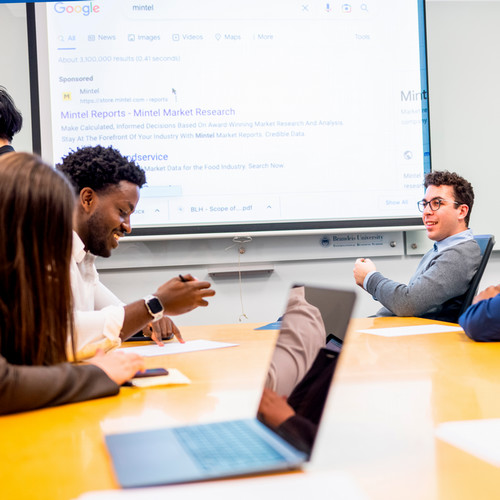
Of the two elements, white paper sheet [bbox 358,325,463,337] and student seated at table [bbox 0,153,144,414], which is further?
white paper sheet [bbox 358,325,463,337]

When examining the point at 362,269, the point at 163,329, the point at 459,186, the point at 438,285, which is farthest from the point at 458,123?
the point at 163,329

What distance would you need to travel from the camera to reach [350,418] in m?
0.89

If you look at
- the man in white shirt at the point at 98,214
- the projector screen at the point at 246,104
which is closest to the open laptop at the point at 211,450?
the man in white shirt at the point at 98,214

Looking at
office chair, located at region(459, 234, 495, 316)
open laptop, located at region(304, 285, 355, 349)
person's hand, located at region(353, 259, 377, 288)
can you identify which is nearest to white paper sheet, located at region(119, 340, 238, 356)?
open laptop, located at region(304, 285, 355, 349)

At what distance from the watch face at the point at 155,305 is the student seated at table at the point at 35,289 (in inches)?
21.0

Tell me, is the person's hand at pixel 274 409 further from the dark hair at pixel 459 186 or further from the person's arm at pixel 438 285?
the dark hair at pixel 459 186

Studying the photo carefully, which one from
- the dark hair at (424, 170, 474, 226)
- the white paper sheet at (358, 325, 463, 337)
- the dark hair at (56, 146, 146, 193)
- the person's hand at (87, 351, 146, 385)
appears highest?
the dark hair at (56, 146, 146, 193)

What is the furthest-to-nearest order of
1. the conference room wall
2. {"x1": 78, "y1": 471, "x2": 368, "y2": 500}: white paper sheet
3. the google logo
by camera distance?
the conference room wall, the google logo, {"x1": 78, "y1": 471, "x2": 368, "y2": 500}: white paper sheet

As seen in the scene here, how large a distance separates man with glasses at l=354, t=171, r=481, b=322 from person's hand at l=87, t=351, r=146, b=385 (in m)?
1.57

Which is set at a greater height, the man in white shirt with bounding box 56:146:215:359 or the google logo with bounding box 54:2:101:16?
the google logo with bounding box 54:2:101:16

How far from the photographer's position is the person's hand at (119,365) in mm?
1099

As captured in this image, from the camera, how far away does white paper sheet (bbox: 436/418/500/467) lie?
2.27 ft

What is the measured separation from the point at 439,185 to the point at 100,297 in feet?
5.49

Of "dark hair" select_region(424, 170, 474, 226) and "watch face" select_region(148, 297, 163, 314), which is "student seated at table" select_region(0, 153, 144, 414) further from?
"dark hair" select_region(424, 170, 474, 226)
